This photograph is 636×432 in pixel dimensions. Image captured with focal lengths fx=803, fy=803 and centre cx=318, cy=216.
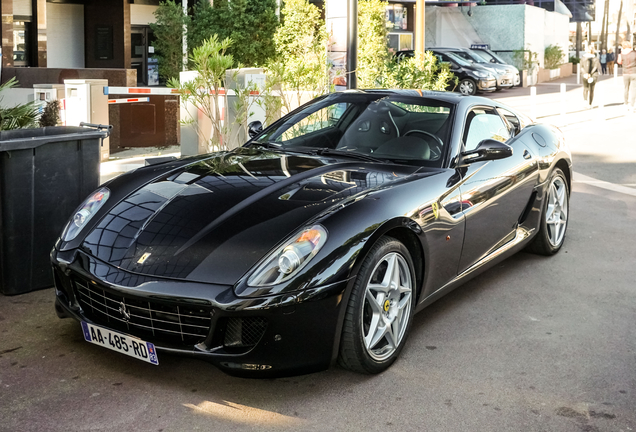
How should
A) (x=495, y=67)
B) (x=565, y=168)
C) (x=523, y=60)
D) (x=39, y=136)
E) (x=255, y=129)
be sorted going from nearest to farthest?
(x=39, y=136)
(x=255, y=129)
(x=565, y=168)
(x=495, y=67)
(x=523, y=60)

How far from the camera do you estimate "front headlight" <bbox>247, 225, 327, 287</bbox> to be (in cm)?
355

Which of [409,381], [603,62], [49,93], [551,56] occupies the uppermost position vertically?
[603,62]

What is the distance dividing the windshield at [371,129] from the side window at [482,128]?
0.18 meters

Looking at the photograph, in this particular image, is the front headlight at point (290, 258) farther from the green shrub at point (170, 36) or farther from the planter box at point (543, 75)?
the planter box at point (543, 75)

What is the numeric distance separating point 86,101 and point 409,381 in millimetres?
8776

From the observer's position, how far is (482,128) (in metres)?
5.46

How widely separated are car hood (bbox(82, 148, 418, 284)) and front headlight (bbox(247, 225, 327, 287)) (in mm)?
51

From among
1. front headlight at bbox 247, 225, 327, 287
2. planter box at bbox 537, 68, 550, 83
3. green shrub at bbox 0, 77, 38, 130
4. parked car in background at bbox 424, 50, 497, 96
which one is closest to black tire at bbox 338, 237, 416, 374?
front headlight at bbox 247, 225, 327, 287

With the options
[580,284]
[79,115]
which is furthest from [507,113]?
[79,115]

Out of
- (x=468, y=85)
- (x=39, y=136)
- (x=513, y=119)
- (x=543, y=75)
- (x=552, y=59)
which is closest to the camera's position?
(x=39, y=136)

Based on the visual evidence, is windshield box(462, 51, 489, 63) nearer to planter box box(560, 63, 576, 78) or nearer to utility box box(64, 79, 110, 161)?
planter box box(560, 63, 576, 78)

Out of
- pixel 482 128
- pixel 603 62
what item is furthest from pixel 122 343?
pixel 603 62

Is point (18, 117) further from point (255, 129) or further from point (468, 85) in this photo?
point (468, 85)

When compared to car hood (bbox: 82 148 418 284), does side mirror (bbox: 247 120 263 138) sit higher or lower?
higher
